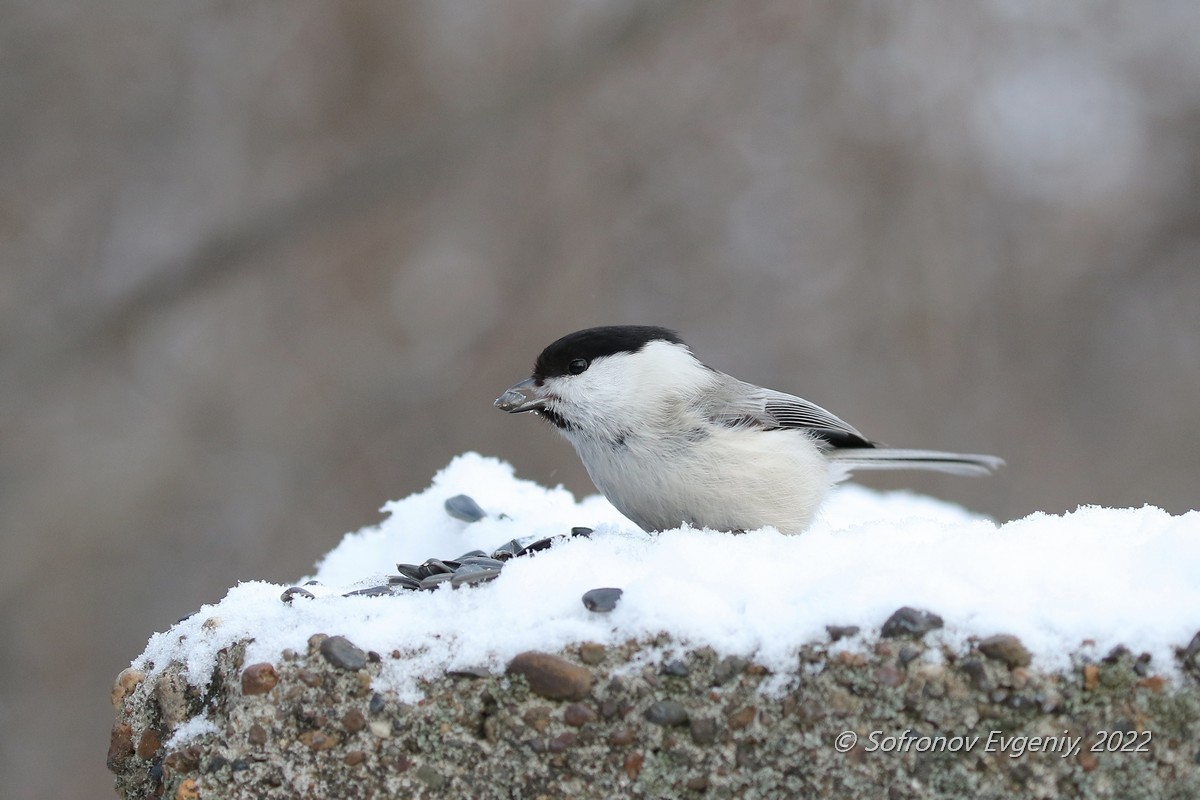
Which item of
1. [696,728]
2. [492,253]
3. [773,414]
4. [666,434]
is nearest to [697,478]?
[666,434]

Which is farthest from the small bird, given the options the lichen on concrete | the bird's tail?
the lichen on concrete

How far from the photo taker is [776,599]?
1442mm

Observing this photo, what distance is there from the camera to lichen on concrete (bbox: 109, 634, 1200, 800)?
1.31 m

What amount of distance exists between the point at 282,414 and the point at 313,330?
15.1 inches

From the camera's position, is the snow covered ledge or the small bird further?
the small bird

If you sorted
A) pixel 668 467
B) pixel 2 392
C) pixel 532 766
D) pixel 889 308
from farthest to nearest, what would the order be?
pixel 889 308
pixel 2 392
pixel 668 467
pixel 532 766

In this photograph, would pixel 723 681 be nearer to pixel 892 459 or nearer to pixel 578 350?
pixel 578 350

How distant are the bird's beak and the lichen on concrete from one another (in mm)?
725

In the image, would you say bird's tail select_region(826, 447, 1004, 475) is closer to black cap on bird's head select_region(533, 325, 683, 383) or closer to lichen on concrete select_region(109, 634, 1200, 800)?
black cap on bird's head select_region(533, 325, 683, 383)

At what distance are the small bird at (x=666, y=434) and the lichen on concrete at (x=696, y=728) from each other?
2.07 ft

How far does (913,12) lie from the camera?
198 inches

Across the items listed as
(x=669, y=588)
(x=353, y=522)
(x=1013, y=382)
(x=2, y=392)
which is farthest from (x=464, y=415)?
(x=669, y=588)

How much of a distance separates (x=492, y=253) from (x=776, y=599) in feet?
11.8

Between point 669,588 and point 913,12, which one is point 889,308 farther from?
point 669,588
